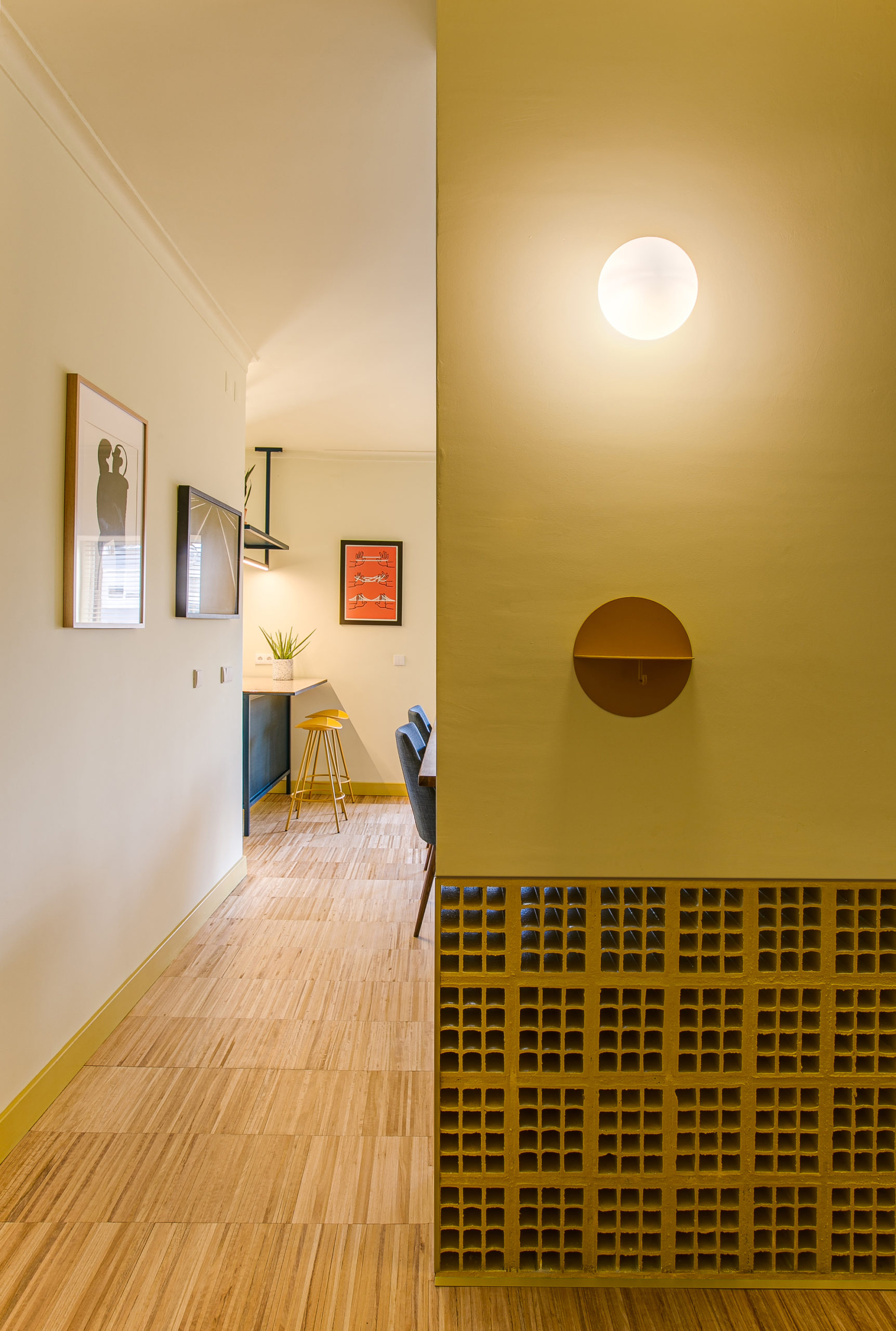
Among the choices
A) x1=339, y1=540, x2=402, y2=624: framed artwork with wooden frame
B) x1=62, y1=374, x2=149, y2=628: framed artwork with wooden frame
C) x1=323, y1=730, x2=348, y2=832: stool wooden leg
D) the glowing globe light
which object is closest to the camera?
the glowing globe light

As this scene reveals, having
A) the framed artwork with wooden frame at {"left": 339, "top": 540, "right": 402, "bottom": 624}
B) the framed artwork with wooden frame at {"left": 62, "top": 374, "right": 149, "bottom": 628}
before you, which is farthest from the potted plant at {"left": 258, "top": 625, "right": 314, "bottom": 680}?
the framed artwork with wooden frame at {"left": 62, "top": 374, "right": 149, "bottom": 628}

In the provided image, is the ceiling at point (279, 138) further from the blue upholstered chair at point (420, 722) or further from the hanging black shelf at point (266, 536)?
the blue upholstered chair at point (420, 722)

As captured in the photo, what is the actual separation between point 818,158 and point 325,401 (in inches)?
138

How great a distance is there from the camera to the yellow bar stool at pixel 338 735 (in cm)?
502

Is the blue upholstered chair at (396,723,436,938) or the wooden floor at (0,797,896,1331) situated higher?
the blue upholstered chair at (396,723,436,938)

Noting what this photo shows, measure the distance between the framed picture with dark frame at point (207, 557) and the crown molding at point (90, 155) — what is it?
83 centimetres

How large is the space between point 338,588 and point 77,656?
3.71m

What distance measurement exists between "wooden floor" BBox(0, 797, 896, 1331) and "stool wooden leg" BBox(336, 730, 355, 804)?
2561 millimetres

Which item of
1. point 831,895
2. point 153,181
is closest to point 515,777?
point 831,895

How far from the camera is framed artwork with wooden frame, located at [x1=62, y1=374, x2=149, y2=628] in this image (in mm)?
2027

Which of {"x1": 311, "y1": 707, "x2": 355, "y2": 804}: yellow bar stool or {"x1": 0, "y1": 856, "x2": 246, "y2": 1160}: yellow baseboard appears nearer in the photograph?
{"x1": 0, "y1": 856, "x2": 246, "y2": 1160}: yellow baseboard

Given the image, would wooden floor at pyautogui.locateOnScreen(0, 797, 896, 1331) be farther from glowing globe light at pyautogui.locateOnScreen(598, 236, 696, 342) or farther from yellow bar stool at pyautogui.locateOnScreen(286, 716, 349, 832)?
yellow bar stool at pyautogui.locateOnScreen(286, 716, 349, 832)

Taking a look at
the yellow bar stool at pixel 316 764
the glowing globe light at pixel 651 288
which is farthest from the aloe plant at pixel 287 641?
the glowing globe light at pixel 651 288

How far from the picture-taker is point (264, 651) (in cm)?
580
